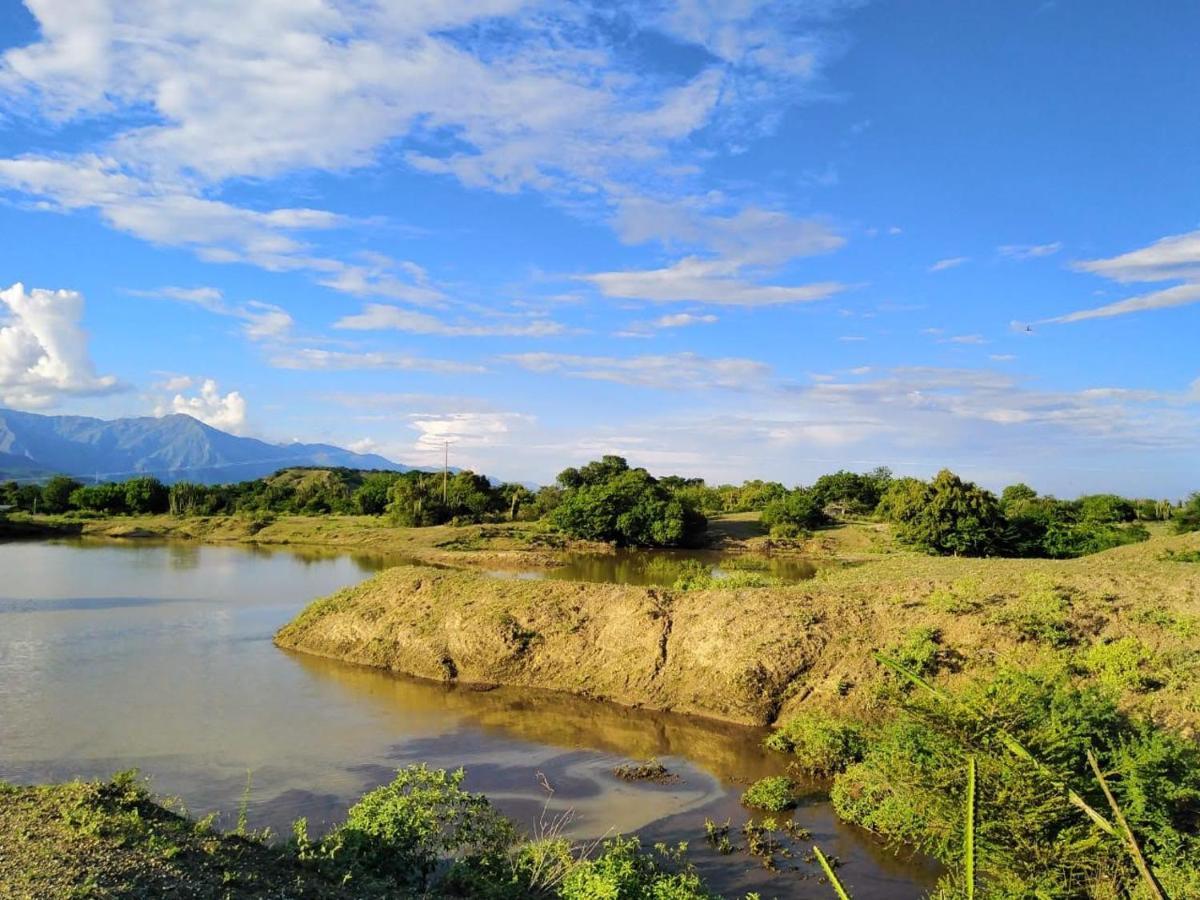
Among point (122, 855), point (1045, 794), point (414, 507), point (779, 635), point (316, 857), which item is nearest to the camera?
point (122, 855)

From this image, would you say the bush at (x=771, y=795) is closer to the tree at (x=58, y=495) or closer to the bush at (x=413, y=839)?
the bush at (x=413, y=839)

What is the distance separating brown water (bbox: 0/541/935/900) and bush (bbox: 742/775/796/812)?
34 centimetres

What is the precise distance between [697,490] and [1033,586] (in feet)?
217

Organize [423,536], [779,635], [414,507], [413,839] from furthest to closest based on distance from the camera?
[414,507] → [423,536] → [779,635] → [413,839]

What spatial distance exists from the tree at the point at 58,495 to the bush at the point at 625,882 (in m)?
89.0

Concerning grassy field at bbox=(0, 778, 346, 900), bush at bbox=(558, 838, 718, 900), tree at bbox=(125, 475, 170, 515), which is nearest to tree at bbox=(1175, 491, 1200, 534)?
bush at bbox=(558, 838, 718, 900)

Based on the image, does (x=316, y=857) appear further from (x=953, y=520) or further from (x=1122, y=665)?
(x=953, y=520)

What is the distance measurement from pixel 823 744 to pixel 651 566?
3082 centimetres

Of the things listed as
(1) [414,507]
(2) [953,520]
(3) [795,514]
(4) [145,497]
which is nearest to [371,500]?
(1) [414,507]

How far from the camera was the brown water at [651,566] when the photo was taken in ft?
134

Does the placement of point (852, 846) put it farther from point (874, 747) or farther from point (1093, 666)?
point (1093, 666)

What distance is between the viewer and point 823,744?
13.9 m

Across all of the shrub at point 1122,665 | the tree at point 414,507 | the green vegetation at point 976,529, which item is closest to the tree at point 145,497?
the tree at point 414,507

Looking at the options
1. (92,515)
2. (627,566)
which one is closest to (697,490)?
(627,566)
